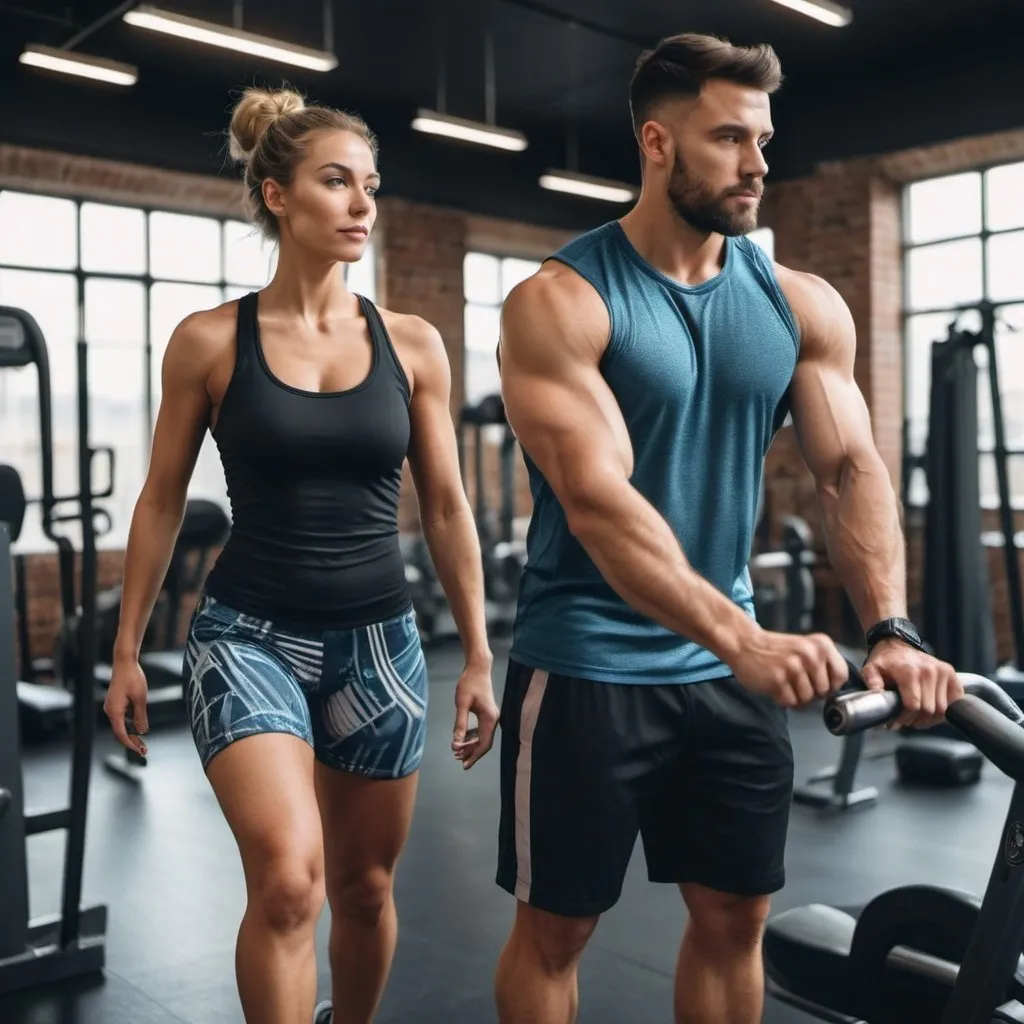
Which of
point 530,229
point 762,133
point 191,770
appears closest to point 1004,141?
point 530,229

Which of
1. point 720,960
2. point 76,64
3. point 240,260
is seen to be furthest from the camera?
point 240,260

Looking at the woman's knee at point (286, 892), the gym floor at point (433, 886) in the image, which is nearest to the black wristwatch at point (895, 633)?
the woman's knee at point (286, 892)

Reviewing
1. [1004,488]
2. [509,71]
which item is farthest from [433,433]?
[509,71]

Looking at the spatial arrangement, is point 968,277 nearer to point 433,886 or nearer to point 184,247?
point 184,247

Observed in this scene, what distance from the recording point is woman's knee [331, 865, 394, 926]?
1.73 metres

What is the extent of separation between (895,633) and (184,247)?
657 cm

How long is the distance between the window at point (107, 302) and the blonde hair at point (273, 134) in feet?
15.6

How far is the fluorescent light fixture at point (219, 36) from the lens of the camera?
4.64 meters

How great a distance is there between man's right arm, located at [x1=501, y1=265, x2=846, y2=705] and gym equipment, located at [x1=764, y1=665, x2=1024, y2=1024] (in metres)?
0.10

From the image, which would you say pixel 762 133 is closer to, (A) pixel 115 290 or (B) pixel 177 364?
(B) pixel 177 364

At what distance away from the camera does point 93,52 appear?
623 cm

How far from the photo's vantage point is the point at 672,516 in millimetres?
1448

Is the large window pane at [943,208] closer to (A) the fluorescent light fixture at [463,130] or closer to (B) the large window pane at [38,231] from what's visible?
(A) the fluorescent light fixture at [463,130]

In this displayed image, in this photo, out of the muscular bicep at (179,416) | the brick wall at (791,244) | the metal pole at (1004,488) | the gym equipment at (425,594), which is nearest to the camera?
the muscular bicep at (179,416)
